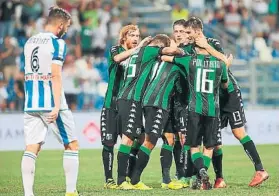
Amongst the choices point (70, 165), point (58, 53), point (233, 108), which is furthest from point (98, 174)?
point (58, 53)

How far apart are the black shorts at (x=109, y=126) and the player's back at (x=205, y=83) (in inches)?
51.3

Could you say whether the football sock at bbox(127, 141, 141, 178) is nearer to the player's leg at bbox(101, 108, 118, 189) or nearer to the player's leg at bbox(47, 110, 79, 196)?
the player's leg at bbox(101, 108, 118, 189)

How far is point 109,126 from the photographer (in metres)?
12.6

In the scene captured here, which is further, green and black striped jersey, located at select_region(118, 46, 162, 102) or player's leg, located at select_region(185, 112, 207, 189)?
green and black striped jersey, located at select_region(118, 46, 162, 102)

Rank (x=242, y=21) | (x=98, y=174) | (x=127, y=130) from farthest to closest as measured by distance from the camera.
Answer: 1. (x=242, y=21)
2. (x=98, y=174)
3. (x=127, y=130)

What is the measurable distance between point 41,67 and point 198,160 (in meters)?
2.53

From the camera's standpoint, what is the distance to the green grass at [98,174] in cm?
1166

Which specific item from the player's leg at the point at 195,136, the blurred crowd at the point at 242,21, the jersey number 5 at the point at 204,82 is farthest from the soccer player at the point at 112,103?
the blurred crowd at the point at 242,21

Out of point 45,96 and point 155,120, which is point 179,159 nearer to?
point 155,120

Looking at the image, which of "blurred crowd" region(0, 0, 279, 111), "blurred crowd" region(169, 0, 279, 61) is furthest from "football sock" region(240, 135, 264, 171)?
"blurred crowd" region(169, 0, 279, 61)

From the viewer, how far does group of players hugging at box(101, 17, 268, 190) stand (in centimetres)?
1180

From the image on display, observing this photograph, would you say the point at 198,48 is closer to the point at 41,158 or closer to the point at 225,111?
the point at 225,111

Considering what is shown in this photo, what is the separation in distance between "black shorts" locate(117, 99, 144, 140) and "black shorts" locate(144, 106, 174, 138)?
0.13 metres

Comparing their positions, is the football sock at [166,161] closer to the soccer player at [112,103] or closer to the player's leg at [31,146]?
the soccer player at [112,103]
